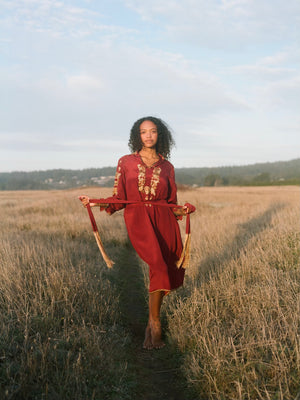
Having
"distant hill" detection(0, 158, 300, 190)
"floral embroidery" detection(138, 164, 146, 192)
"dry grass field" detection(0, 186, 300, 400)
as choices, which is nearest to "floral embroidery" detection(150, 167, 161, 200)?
"floral embroidery" detection(138, 164, 146, 192)

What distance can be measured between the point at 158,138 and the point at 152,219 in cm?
113

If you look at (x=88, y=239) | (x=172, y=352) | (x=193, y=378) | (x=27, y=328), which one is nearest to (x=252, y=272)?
(x=172, y=352)

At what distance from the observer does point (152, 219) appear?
425cm

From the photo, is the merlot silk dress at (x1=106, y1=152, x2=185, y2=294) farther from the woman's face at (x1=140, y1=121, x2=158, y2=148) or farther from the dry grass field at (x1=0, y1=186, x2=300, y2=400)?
the dry grass field at (x1=0, y1=186, x2=300, y2=400)

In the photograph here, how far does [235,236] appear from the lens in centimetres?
930

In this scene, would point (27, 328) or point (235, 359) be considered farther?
point (27, 328)

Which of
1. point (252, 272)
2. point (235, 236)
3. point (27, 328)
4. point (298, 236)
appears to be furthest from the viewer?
point (235, 236)

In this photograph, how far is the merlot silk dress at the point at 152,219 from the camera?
416 cm

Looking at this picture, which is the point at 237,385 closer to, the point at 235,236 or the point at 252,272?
the point at 252,272

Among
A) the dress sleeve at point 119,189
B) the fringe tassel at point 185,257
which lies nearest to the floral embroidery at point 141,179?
the dress sleeve at point 119,189

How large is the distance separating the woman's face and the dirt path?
241cm

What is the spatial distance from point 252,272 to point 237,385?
274 cm

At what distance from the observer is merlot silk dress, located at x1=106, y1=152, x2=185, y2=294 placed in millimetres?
4160

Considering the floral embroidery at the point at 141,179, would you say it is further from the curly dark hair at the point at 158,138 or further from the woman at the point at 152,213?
the curly dark hair at the point at 158,138
